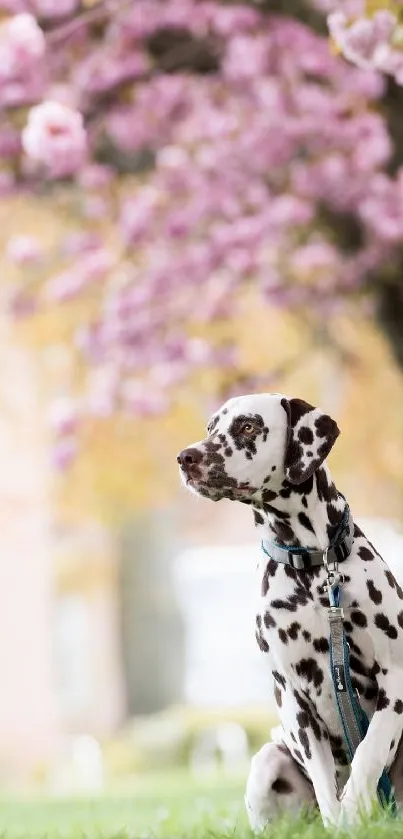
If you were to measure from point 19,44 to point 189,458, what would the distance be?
4.81 metres

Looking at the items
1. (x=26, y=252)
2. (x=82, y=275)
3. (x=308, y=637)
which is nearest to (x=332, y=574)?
(x=308, y=637)

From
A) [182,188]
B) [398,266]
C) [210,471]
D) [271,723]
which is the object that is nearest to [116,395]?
[182,188]

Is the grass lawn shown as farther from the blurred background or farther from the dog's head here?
the dog's head

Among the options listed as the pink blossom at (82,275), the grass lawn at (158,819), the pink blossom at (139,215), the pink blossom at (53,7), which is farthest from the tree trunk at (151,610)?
the pink blossom at (53,7)

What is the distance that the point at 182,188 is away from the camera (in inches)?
432

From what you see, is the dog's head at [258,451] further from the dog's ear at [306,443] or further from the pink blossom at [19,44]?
the pink blossom at [19,44]

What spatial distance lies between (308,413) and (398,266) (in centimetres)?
642

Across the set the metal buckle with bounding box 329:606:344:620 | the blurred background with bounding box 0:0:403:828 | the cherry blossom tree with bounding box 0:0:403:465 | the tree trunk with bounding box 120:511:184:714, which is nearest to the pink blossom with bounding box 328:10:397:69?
the blurred background with bounding box 0:0:403:828

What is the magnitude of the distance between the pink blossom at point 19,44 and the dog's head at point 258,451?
4261 millimetres

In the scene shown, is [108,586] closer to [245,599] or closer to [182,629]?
[182,629]

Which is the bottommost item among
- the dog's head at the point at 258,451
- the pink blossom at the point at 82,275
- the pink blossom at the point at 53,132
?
the dog's head at the point at 258,451

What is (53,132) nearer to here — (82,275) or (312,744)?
(82,275)

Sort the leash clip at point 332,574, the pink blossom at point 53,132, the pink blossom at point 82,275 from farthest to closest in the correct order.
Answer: the pink blossom at point 82,275 → the pink blossom at point 53,132 → the leash clip at point 332,574

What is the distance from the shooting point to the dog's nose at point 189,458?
4.07 m
